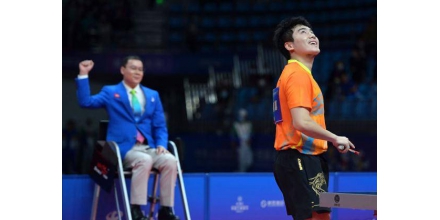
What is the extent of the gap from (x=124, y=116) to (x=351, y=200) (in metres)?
3.73

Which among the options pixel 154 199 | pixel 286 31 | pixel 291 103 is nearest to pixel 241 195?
pixel 154 199

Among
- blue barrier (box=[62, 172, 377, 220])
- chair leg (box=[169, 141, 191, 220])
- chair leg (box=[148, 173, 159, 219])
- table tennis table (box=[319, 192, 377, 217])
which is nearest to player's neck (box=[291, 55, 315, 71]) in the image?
table tennis table (box=[319, 192, 377, 217])

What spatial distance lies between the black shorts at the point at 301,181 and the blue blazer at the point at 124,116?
2.60 meters

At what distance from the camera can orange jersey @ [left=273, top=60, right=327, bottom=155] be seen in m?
4.16

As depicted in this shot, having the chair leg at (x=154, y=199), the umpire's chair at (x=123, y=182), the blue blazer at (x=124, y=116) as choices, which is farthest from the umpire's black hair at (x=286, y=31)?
the chair leg at (x=154, y=199)

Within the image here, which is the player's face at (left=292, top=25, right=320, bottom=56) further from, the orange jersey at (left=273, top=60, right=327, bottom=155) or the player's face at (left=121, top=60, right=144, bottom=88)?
the player's face at (left=121, top=60, right=144, bottom=88)

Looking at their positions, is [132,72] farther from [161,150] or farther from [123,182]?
[123,182]

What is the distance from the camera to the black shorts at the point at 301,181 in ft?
13.6

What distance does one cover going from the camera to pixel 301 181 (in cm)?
421

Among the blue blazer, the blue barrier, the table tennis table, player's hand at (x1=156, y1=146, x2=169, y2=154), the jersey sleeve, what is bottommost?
the blue barrier

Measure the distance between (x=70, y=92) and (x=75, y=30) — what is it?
5.64 ft

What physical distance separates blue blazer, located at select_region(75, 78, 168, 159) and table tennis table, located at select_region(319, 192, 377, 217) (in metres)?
3.37
